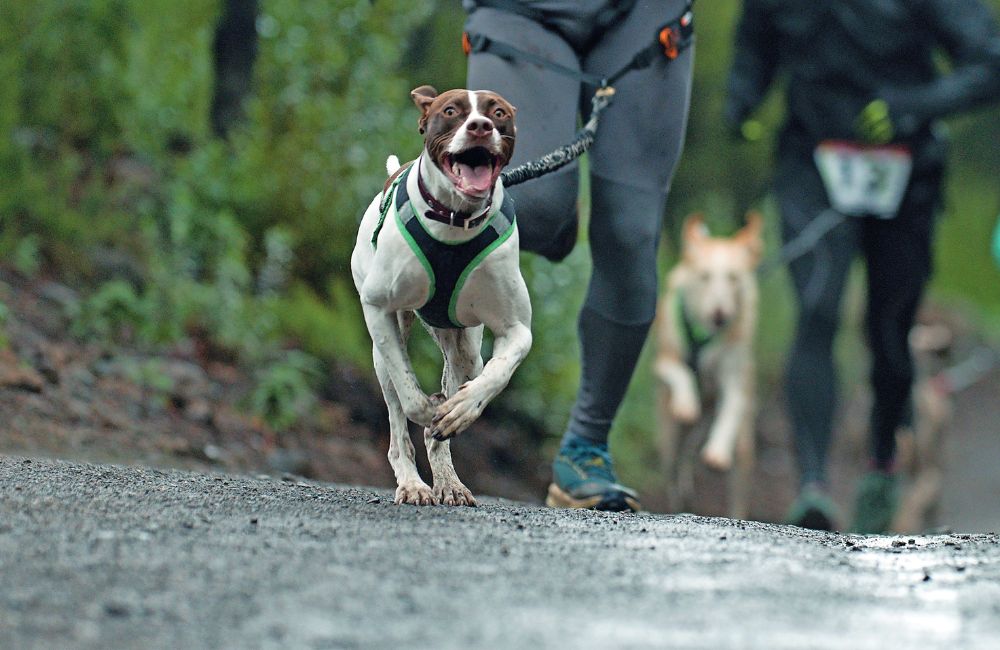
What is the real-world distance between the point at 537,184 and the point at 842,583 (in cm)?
167

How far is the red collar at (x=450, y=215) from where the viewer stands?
3438 millimetres

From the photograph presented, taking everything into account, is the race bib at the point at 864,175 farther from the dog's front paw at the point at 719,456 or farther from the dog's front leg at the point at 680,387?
the dog's front leg at the point at 680,387

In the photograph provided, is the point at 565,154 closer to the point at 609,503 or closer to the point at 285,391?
the point at 609,503

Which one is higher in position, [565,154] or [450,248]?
[565,154]

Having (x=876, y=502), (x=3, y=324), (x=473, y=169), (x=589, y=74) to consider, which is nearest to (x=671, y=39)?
(x=589, y=74)

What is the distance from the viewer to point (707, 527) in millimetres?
3539

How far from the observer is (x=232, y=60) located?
8711mm

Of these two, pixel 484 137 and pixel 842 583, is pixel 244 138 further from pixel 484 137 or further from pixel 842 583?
pixel 842 583

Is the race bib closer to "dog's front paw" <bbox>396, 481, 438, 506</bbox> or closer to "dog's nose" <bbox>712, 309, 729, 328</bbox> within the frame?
"dog's nose" <bbox>712, 309, 729, 328</bbox>

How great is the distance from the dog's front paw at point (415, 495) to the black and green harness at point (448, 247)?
471 mm

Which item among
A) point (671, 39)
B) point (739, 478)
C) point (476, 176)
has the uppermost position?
point (671, 39)

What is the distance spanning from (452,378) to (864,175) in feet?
10.5

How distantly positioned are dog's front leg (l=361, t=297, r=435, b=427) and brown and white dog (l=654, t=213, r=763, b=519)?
15.2 ft

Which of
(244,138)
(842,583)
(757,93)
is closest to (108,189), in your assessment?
(244,138)
